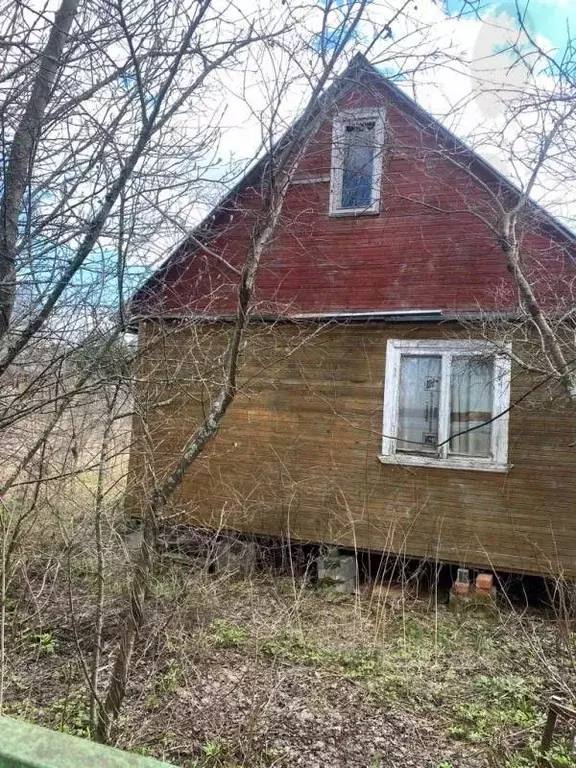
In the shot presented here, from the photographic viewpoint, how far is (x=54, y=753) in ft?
2.94

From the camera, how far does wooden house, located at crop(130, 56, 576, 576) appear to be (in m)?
6.61

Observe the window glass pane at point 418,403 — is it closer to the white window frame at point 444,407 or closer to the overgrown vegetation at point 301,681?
the white window frame at point 444,407

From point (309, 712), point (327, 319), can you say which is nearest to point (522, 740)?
point (309, 712)

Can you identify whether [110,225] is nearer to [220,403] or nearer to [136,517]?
[220,403]

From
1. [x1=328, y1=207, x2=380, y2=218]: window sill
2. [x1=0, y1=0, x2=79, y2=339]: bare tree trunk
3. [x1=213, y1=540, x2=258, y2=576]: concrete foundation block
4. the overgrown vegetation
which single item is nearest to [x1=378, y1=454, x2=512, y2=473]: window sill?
the overgrown vegetation

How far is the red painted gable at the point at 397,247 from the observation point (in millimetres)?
6863

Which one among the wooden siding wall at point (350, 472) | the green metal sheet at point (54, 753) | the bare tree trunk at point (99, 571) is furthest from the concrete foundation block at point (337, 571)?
the green metal sheet at point (54, 753)

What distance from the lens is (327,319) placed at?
761 centimetres

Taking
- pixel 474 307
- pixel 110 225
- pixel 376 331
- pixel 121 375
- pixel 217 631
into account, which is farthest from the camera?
pixel 376 331

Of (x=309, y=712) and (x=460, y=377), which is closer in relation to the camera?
(x=309, y=712)

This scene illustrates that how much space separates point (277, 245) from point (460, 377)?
10.2ft

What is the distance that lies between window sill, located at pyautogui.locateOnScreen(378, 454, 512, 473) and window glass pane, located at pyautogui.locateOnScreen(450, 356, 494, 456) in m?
0.12

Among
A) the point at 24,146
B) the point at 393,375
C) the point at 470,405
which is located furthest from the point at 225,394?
the point at 470,405

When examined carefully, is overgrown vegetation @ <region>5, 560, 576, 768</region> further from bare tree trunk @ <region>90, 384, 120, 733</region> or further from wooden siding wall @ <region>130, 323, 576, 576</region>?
wooden siding wall @ <region>130, 323, 576, 576</region>
